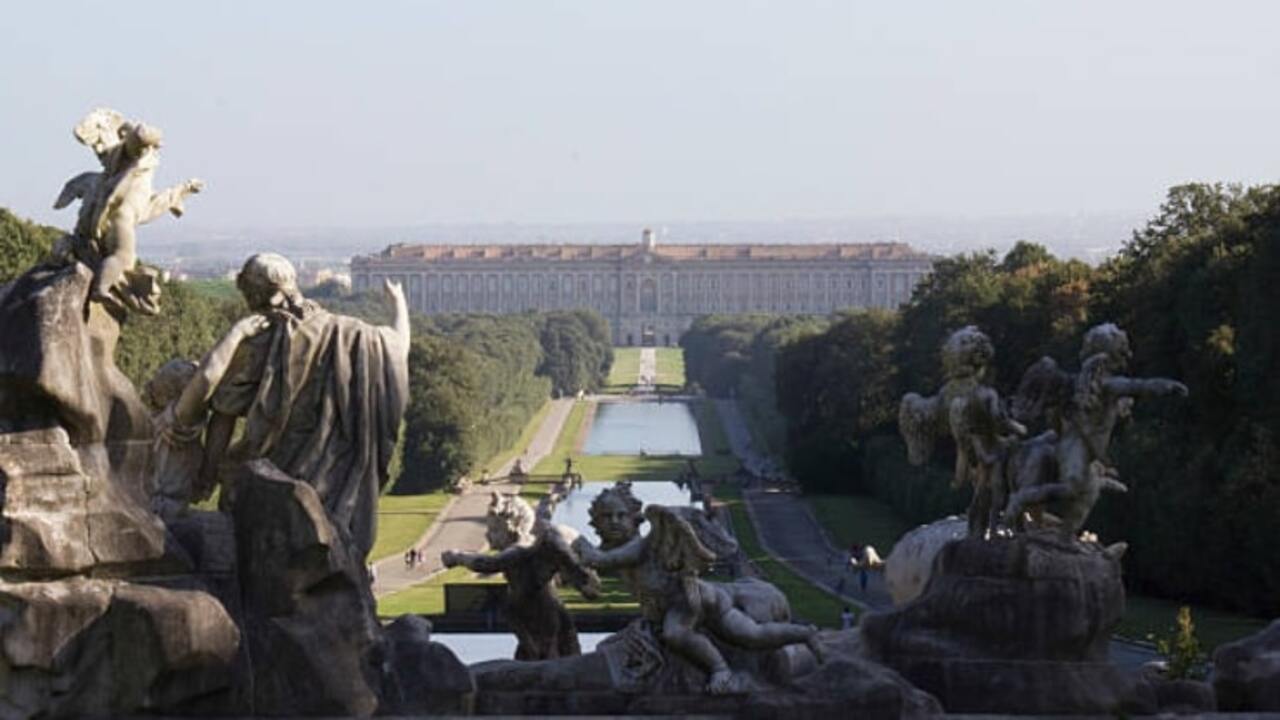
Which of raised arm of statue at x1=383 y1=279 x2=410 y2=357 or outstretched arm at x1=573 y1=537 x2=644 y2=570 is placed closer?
outstretched arm at x1=573 y1=537 x2=644 y2=570

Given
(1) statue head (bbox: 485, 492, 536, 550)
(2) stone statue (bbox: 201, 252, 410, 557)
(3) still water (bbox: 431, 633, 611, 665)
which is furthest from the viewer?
(3) still water (bbox: 431, 633, 611, 665)

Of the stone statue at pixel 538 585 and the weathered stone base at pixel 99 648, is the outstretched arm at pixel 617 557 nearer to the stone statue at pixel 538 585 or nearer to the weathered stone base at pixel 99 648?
the stone statue at pixel 538 585

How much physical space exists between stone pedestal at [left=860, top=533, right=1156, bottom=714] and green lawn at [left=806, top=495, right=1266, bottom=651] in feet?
37.7

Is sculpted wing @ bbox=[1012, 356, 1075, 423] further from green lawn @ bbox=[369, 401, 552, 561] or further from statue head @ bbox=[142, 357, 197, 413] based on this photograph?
green lawn @ bbox=[369, 401, 552, 561]

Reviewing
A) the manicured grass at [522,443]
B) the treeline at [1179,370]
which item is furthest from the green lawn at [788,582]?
the manicured grass at [522,443]

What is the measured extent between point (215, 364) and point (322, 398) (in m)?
0.69

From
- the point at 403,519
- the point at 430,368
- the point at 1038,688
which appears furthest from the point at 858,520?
the point at 1038,688

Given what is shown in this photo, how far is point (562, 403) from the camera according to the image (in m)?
197

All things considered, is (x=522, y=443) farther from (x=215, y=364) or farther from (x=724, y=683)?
(x=724, y=683)

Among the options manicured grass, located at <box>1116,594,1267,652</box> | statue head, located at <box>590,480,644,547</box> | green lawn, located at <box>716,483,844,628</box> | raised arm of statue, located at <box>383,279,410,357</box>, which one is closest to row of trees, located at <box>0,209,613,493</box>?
raised arm of statue, located at <box>383,279,410,357</box>

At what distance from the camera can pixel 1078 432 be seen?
17969mm

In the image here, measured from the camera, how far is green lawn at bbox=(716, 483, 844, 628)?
56656 millimetres

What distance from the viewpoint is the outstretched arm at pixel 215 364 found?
17.2 meters

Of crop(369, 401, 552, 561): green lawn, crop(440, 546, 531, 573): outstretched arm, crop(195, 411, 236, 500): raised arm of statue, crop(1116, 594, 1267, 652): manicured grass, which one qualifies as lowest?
crop(369, 401, 552, 561): green lawn
